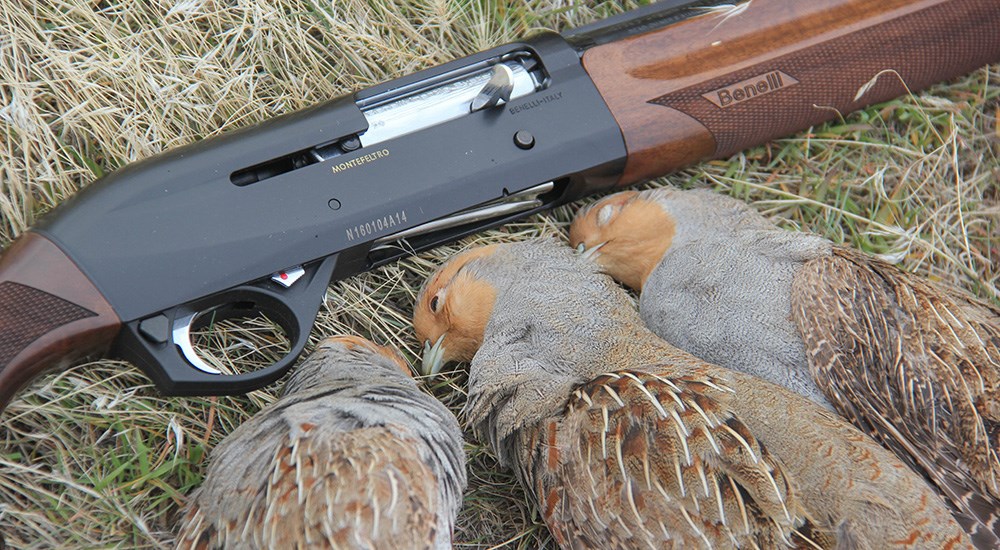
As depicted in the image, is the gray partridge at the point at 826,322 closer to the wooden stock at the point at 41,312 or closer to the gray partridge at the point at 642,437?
the gray partridge at the point at 642,437

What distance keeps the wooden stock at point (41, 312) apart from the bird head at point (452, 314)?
114cm

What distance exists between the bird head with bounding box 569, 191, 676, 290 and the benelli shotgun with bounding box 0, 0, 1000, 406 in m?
0.10

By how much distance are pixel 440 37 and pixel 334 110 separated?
110 centimetres

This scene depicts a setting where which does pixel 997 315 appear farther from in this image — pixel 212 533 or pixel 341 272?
pixel 212 533

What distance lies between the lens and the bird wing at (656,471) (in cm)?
270

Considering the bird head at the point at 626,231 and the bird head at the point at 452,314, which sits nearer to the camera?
the bird head at the point at 452,314

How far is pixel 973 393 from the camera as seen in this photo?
124 inches

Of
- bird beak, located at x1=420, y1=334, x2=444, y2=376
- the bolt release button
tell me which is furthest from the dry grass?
the bolt release button

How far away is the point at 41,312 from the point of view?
2818mm

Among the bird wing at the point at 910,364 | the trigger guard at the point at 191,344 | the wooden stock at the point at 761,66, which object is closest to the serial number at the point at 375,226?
the trigger guard at the point at 191,344

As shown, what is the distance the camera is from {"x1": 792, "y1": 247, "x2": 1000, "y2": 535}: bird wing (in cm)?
306

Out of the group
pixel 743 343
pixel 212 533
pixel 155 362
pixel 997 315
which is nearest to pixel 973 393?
pixel 997 315

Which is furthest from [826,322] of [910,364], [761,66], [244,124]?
[244,124]

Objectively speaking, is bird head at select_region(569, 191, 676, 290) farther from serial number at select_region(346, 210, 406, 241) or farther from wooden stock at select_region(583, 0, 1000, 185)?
serial number at select_region(346, 210, 406, 241)
